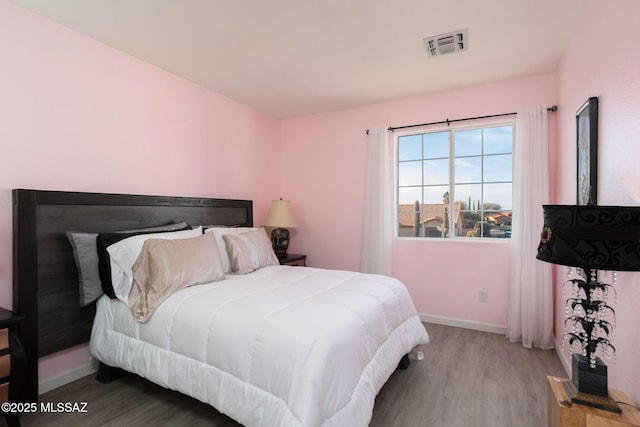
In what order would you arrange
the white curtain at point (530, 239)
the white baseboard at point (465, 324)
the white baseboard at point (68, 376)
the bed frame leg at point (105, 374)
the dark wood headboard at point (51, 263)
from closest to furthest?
1. the dark wood headboard at point (51, 263)
2. the white baseboard at point (68, 376)
3. the bed frame leg at point (105, 374)
4. the white curtain at point (530, 239)
5. the white baseboard at point (465, 324)

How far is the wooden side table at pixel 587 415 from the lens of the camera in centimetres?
118

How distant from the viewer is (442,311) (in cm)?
349

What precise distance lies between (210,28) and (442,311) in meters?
3.41

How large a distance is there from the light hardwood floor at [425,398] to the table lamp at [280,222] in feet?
6.46

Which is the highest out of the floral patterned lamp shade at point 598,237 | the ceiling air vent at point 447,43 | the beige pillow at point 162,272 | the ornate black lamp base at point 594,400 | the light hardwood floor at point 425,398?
the ceiling air vent at point 447,43

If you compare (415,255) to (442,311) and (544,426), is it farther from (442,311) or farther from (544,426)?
(544,426)

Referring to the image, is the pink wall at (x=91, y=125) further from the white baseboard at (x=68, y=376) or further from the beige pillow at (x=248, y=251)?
the beige pillow at (x=248, y=251)

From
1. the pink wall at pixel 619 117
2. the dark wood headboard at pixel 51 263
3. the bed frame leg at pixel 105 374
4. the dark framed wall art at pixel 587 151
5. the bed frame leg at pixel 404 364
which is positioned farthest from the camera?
the bed frame leg at pixel 404 364

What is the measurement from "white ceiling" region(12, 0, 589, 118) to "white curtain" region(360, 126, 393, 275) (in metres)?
0.65

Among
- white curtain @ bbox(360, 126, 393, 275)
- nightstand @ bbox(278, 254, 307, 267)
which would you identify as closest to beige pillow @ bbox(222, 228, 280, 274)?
nightstand @ bbox(278, 254, 307, 267)

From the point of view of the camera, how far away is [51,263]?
2107 mm

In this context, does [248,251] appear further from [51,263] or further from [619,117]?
[619,117]

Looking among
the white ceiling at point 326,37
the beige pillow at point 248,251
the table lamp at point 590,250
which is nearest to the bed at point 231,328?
the beige pillow at point 248,251

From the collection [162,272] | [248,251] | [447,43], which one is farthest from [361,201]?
[162,272]
